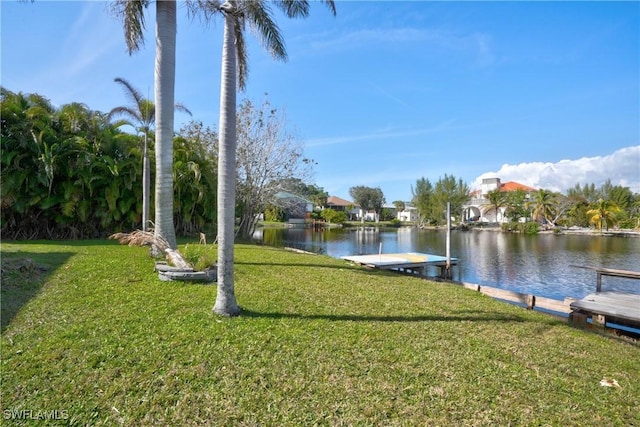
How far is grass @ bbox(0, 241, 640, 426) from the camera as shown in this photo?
2.68m

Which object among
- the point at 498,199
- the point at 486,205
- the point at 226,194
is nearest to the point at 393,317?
the point at 226,194

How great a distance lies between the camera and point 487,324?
16.8ft

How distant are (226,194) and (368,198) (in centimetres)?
6690

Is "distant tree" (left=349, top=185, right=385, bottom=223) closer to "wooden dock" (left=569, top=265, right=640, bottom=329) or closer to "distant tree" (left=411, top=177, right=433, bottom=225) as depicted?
"distant tree" (left=411, top=177, right=433, bottom=225)

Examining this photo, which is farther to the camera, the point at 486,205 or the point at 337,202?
the point at 337,202

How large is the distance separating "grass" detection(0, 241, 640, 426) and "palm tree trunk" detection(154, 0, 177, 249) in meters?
2.78

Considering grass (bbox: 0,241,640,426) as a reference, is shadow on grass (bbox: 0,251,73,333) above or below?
above

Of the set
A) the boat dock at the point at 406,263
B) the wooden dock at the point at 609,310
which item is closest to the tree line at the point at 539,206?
the boat dock at the point at 406,263

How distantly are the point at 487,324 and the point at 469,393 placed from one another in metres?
2.44

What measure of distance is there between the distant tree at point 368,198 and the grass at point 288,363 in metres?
64.9

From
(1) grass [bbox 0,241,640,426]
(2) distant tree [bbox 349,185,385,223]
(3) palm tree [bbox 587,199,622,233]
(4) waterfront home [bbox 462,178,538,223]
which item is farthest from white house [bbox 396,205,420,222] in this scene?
(1) grass [bbox 0,241,640,426]

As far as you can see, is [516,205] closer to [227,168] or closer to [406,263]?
[406,263]

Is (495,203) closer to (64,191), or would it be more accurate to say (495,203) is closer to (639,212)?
(639,212)

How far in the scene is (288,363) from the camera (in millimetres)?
3371
